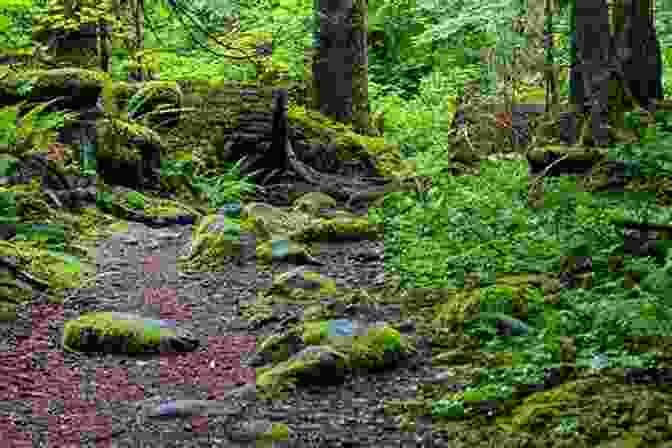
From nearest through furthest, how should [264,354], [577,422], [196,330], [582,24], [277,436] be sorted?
1. [577,422]
2. [277,436]
3. [264,354]
4. [196,330]
5. [582,24]

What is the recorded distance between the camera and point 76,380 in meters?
6.10

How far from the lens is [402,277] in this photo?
8266mm

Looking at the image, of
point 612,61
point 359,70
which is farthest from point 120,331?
point 359,70

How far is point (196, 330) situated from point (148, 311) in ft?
2.05

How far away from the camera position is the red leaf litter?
5098 mm

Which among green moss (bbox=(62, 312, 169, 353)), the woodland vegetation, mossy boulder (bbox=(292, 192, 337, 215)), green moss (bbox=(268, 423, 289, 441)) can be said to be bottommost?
mossy boulder (bbox=(292, 192, 337, 215))

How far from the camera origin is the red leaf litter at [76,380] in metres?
5.10

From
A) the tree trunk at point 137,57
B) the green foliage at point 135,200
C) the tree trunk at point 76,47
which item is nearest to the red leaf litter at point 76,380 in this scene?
the green foliage at point 135,200

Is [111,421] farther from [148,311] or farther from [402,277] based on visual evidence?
[402,277]

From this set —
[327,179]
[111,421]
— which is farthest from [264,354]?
[327,179]

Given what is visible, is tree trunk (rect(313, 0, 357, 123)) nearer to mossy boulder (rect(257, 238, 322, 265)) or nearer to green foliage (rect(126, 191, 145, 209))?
green foliage (rect(126, 191, 145, 209))

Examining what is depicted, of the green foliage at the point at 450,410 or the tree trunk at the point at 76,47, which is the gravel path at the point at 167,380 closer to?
the green foliage at the point at 450,410

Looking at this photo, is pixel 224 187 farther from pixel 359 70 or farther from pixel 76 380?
pixel 76 380

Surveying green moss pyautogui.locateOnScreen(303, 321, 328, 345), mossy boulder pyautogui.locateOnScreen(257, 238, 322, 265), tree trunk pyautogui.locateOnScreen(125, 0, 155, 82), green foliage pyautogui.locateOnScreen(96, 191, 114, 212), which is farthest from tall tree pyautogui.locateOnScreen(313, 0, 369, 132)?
green moss pyautogui.locateOnScreen(303, 321, 328, 345)
